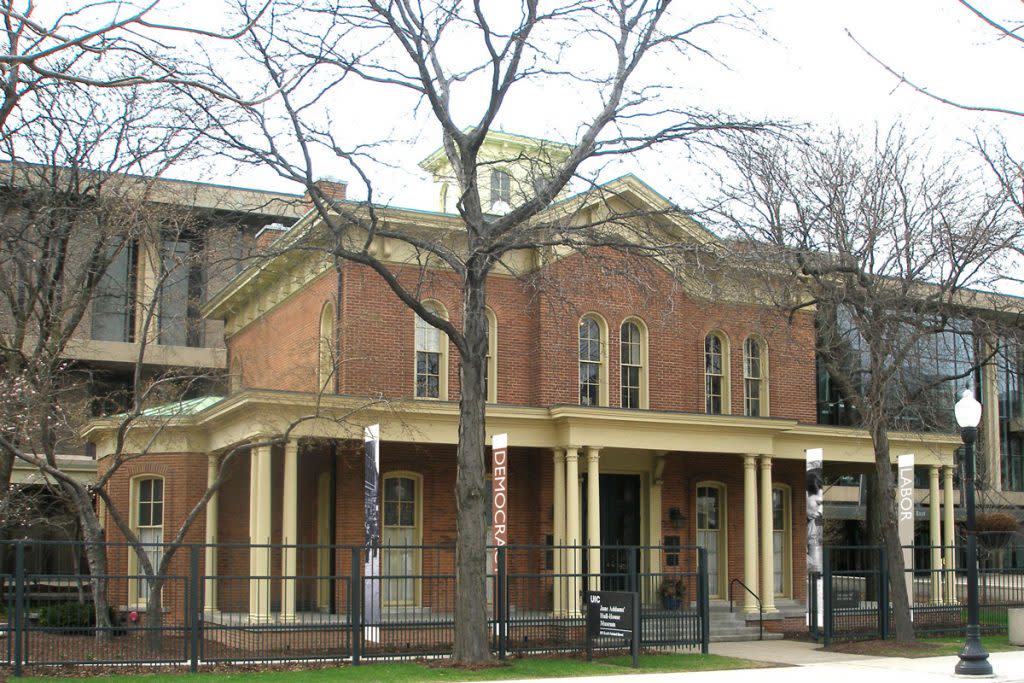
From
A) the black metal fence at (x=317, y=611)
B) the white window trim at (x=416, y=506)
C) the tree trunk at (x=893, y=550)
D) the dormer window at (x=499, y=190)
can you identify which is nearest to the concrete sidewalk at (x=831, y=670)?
the tree trunk at (x=893, y=550)

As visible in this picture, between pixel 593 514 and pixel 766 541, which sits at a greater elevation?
pixel 593 514

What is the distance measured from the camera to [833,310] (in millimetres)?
25062

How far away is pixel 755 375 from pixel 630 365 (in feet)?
13.0

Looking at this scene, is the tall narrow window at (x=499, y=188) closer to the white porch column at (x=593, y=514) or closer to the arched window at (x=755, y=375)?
the arched window at (x=755, y=375)

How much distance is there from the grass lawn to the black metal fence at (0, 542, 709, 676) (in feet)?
Answer: 1.58

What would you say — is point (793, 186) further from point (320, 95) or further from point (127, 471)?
point (127, 471)

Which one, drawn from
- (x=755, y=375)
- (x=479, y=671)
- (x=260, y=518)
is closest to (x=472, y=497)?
(x=479, y=671)

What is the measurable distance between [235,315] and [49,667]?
1909cm

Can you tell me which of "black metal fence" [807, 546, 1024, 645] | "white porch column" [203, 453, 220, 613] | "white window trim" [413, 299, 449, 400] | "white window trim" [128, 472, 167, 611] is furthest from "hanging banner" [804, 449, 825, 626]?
Result: "white window trim" [128, 472, 167, 611]

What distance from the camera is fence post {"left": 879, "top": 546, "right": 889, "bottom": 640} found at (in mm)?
24812

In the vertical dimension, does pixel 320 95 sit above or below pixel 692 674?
above

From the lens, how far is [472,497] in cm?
1956

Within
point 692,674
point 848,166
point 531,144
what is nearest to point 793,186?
point 848,166

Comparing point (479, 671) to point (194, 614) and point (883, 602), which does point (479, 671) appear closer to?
point (194, 614)
